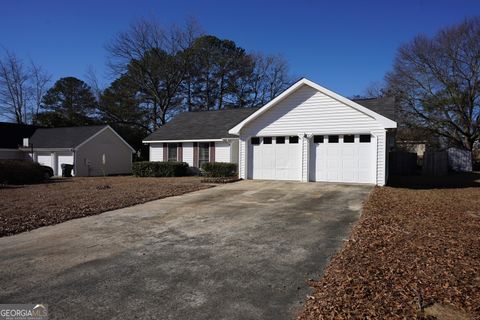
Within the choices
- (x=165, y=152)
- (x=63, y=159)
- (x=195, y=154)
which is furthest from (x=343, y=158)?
(x=63, y=159)

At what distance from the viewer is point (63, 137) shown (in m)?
28.0

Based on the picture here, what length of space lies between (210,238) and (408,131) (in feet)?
98.6

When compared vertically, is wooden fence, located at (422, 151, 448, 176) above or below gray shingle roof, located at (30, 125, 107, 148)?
below

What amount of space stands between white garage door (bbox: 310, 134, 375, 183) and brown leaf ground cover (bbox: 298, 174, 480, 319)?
7.00 metres

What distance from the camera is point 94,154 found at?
2711cm

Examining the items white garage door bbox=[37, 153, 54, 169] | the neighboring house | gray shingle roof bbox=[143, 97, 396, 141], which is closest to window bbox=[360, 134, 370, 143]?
gray shingle roof bbox=[143, 97, 396, 141]

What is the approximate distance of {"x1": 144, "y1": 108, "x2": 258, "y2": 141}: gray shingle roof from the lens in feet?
76.3

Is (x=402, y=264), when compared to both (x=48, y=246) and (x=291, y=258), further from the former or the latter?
(x=48, y=246)

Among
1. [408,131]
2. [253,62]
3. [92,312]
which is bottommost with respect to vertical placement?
[92,312]

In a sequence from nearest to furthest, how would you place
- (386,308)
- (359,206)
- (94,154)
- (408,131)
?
1. (386,308)
2. (359,206)
3. (94,154)
4. (408,131)

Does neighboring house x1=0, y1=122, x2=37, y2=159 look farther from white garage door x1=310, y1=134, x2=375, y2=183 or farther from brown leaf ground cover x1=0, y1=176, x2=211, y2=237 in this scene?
white garage door x1=310, y1=134, x2=375, y2=183

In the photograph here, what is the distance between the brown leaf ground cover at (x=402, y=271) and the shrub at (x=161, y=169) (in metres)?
15.8

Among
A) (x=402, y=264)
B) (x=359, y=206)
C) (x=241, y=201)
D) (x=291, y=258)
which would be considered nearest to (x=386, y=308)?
(x=402, y=264)

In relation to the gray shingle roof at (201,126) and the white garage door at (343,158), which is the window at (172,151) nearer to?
the gray shingle roof at (201,126)
